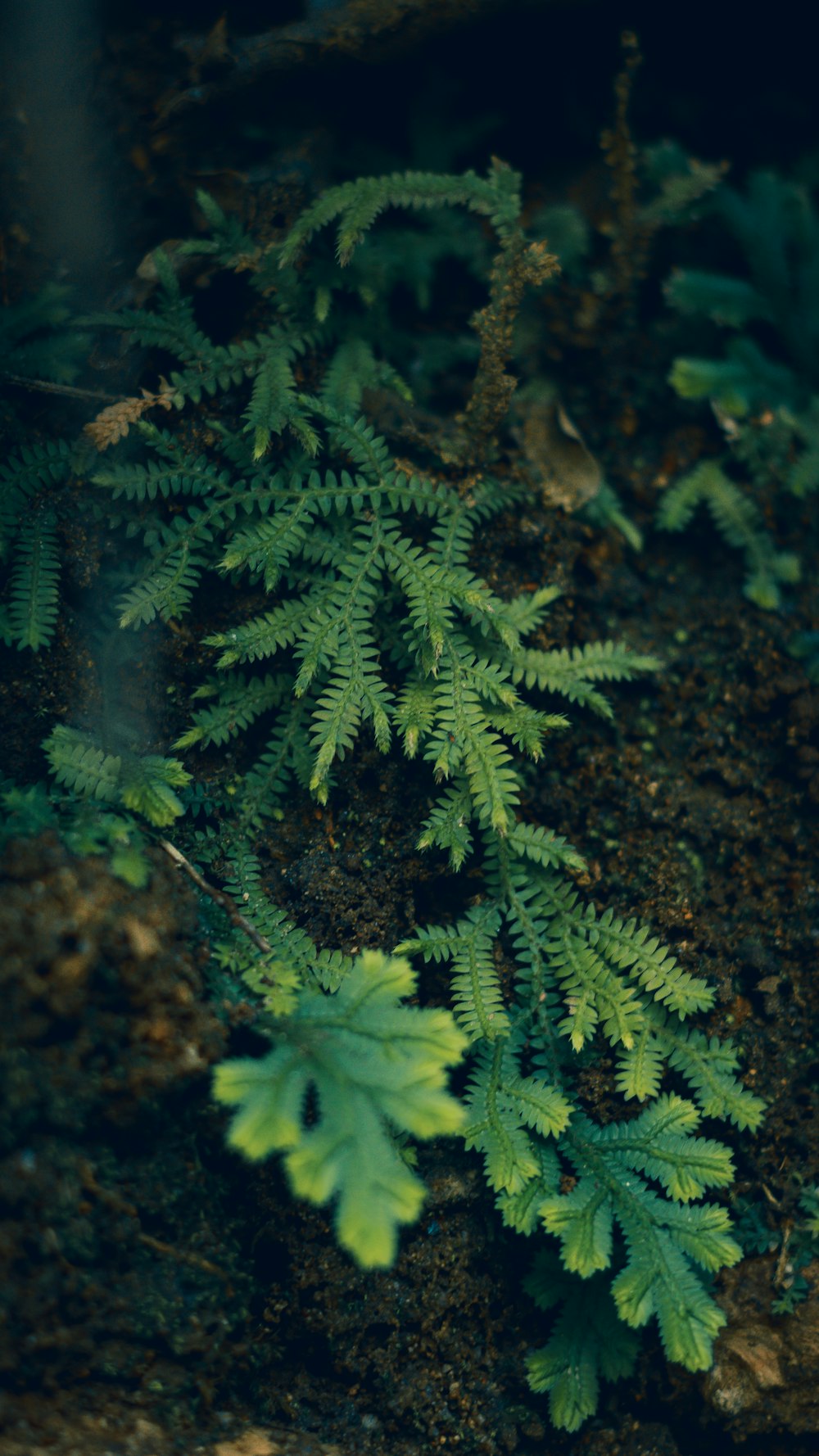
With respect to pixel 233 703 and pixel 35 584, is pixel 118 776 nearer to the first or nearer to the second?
pixel 233 703

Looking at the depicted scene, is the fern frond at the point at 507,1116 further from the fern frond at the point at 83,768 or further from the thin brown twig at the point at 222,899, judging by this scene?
the fern frond at the point at 83,768

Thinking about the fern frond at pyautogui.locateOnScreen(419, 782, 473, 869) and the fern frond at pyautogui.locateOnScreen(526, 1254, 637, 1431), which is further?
the fern frond at pyautogui.locateOnScreen(419, 782, 473, 869)

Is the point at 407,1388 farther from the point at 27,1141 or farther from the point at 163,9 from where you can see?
the point at 163,9

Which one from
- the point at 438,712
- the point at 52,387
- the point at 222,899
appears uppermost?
the point at 52,387

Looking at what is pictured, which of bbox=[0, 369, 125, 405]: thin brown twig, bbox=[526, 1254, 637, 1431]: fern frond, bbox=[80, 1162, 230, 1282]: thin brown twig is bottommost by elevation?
bbox=[526, 1254, 637, 1431]: fern frond

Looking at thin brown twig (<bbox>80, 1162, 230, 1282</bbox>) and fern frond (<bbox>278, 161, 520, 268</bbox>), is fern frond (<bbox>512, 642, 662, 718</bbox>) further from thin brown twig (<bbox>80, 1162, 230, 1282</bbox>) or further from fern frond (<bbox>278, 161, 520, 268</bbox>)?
thin brown twig (<bbox>80, 1162, 230, 1282</bbox>)

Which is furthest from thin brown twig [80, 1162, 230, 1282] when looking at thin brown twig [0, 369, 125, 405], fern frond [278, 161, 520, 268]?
fern frond [278, 161, 520, 268]

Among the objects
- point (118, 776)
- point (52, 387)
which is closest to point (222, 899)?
point (118, 776)

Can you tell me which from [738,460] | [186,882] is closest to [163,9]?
[738,460]

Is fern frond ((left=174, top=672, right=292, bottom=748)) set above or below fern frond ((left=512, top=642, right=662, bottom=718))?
below
